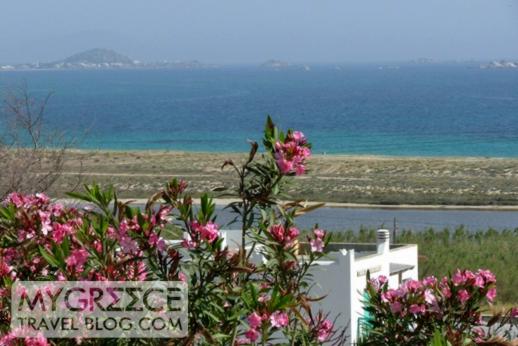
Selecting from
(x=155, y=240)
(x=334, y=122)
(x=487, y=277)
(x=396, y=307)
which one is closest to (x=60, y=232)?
(x=155, y=240)

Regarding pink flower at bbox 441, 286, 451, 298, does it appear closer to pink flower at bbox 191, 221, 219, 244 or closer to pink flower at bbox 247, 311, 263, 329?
pink flower at bbox 247, 311, 263, 329

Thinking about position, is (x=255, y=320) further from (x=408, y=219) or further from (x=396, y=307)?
(x=408, y=219)

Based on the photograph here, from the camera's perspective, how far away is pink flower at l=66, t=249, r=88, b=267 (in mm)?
4863

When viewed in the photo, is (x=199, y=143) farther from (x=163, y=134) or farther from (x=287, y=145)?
(x=287, y=145)

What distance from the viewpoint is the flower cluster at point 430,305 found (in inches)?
205

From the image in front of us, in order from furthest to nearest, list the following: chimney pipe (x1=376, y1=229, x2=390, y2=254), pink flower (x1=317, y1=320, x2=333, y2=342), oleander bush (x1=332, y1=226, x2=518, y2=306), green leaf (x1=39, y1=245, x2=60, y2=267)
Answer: oleander bush (x1=332, y1=226, x2=518, y2=306) < chimney pipe (x1=376, y1=229, x2=390, y2=254) < pink flower (x1=317, y1=320, x2=333, y2=342) < green leaf (x1=39, y1=245, x2=60, y2=267)

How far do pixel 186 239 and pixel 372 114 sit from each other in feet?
375

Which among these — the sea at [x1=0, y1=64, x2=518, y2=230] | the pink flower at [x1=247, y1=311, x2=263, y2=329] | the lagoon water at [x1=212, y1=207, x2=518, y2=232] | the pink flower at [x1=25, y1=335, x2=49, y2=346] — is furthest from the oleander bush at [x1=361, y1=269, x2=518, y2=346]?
the lagoon water at [x1=212, y1=207, x2=518, y2=232]

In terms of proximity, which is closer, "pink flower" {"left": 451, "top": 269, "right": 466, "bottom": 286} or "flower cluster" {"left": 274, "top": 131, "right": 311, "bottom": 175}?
"flower cluster" {"left": 274, "top": 131, "right": 311, "bottom": 175}

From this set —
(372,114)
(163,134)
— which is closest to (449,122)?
(372,114)

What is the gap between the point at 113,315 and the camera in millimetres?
4945

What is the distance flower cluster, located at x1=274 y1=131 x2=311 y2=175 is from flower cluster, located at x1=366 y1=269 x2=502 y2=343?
79cm

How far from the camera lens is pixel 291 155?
5.05 metres

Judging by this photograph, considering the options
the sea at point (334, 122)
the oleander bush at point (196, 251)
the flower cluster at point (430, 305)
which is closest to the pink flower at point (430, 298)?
the flower cluster at point (430, 305)
